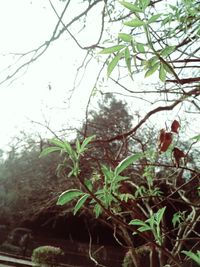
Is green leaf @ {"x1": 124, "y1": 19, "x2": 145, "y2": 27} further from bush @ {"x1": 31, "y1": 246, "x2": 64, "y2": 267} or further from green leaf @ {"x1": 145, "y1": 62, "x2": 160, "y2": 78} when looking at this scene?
bush @ {"x1": 31, "y1": 246, "x2": 64, "y2": 267}

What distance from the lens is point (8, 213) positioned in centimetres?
1472

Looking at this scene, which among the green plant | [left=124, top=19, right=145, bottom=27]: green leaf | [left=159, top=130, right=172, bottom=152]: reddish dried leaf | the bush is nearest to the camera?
[left=124, top=19, right=145, bottom=27]: green leaf

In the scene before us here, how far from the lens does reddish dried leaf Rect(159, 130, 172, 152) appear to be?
0.90 meters

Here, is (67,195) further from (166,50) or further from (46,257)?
(46,257)

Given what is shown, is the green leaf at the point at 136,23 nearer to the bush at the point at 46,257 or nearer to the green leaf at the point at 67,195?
the green leaf at the point at 67,195

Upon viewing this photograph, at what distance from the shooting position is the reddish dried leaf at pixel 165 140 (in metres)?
0.90

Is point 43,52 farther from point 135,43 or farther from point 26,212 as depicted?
point 26,212

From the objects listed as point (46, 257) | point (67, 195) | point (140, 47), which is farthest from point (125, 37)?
point (46, 257)

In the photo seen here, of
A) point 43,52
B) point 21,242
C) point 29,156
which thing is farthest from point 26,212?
point 43,52

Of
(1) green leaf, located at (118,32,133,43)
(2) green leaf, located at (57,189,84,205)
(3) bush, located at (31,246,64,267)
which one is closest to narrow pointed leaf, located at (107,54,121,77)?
(1) green leaf, located at (118,32,133,43)

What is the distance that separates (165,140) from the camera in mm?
906

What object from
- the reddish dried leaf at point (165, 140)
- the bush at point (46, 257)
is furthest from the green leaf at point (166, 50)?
the bush at point (46, 257)

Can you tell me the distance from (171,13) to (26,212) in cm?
1354

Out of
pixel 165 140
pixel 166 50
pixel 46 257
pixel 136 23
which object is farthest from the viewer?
pixel 46 257
